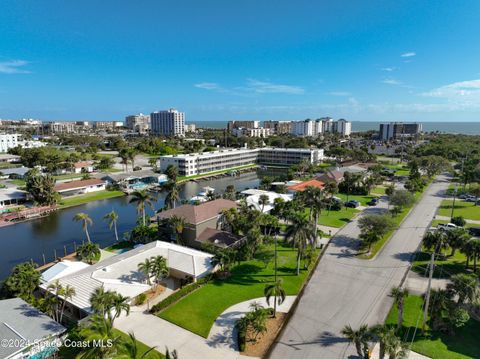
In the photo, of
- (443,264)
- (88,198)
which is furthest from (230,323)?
(88,198)

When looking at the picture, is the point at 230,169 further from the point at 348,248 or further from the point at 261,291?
the point at 261,291

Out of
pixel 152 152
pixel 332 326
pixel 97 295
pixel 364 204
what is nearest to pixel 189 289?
pixel 97 295

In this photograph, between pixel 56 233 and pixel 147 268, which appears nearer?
pixel 147 268

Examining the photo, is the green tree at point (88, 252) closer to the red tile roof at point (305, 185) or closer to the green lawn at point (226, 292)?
the green lawn at point (226, 292)

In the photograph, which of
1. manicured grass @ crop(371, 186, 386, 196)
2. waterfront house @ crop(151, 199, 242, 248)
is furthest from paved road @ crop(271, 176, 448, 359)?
manicured grass @ crop(371, 186, 386, 196)

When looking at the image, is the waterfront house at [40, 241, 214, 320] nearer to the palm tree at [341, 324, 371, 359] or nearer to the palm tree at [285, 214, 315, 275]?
the palm tree at [285, 214, 315, 275]

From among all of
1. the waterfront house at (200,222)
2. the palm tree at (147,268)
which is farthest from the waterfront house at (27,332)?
the waterfront house at (200,222)

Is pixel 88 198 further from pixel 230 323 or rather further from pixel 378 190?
pixel 378 190
